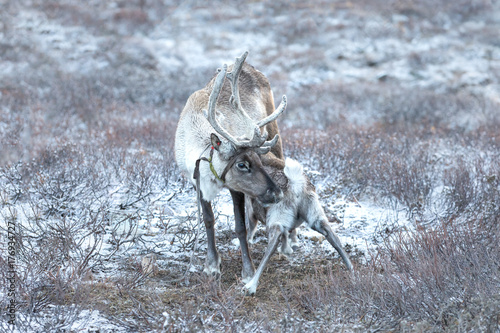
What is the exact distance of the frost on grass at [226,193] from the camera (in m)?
3.44

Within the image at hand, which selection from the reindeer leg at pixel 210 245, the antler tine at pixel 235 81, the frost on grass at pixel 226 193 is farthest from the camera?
the reindeer leg at pixel 210 245

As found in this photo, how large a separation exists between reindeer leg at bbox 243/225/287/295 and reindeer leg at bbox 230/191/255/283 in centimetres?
34

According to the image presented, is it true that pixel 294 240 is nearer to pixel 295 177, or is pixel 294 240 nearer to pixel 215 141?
pixel 295 177

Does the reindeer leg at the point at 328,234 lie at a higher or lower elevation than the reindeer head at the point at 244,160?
lower

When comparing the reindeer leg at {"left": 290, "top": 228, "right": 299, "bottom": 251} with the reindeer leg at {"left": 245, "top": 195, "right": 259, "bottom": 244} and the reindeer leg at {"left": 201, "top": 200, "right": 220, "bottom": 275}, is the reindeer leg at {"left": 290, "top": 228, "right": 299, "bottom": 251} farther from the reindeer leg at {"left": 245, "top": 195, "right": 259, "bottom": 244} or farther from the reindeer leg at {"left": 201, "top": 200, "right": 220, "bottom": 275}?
the reindeer leg at {"left": 201, "top": 200, "right": 220, "bottom": 275}

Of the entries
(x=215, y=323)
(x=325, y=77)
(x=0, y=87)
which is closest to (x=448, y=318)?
(x=215, y=323)

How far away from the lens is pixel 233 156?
423cm

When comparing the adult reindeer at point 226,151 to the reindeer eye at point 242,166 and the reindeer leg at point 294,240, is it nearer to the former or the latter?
the reindeer eye at point 242,166

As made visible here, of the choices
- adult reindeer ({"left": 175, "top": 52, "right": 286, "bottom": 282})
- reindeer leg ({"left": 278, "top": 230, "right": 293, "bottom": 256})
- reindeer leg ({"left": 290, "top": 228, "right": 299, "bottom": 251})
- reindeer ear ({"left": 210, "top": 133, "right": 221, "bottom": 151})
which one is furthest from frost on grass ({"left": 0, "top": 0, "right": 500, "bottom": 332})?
reindeer ear ({"left": 210, "top": 133, "right": 221, "bottom": 151})

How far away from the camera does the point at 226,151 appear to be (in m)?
4.17

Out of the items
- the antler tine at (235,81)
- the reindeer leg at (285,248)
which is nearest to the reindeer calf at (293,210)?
the reindeer leg at (285,248)

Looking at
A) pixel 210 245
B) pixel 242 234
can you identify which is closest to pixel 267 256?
pixel 242 234

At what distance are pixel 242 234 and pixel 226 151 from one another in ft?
3.04

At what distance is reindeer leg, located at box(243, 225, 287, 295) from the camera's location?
4051 mm
